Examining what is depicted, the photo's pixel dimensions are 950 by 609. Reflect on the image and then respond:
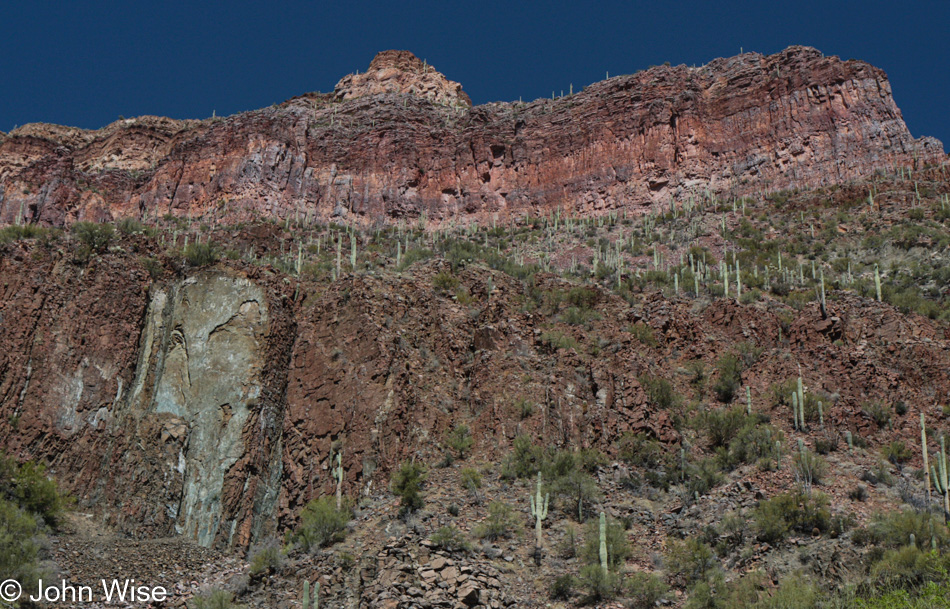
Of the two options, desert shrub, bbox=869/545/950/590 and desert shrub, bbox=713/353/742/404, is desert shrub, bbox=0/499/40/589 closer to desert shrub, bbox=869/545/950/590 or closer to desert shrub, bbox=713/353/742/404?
desert shrub, bbox=869/545/950/590

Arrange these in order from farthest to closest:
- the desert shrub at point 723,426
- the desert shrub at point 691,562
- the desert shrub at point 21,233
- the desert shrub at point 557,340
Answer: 1. the desert shrub at point 21,233
2. the desert shrub at point 557,340
3. the desert shrub at point 723,426
4. the desert shrub at point 691,562

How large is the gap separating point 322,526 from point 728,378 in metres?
13.1

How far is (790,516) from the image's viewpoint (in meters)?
20.4

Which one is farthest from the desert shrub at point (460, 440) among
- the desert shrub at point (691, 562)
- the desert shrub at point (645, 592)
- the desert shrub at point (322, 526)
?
the desert shrub at point (645, 592)

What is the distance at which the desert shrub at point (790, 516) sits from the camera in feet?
65.7

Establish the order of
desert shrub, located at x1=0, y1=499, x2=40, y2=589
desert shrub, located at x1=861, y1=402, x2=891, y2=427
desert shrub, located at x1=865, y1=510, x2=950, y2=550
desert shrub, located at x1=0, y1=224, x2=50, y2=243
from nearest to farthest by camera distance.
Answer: desert shrub, located at x1=865, y1=510, x2=950, y2=550
desert shrub, located at x1=0, y1=499, x2=40, y2=589
desert shrub, located at x1=861, y1=402, x2=891, y2=427
desert shrub, located at x1=0, y1=224, x2=50, y2=243

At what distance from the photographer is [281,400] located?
86.9ft

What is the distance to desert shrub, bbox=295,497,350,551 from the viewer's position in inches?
835

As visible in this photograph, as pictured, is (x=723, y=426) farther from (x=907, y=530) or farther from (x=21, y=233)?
(x=21, y=233)

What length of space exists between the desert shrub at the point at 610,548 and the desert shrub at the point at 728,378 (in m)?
7.36

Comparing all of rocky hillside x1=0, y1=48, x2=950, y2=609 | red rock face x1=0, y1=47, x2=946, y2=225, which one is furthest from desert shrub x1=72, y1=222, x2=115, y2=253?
red rock face x1=0, y1=47, x2=946, y2=225

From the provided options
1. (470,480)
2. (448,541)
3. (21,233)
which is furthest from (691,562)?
(21,233)

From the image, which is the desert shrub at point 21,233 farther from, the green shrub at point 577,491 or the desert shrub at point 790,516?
the desert shrub at point 790,516

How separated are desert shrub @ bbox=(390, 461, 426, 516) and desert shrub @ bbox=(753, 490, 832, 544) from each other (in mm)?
8323
